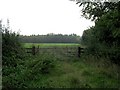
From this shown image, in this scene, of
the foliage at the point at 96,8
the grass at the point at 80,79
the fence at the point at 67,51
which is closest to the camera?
the grass at the point at 80,79

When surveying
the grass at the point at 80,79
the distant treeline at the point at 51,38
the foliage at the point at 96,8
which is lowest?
the grass at the point at 80,79

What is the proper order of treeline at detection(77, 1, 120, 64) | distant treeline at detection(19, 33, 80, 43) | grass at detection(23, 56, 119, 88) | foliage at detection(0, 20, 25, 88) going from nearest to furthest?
foliage at detection(0, 20, 25, 88) → grass at detection(23, 56, 119, 88) → treeline at detection(77, 1, 120, 64) → distant treeline at detection(19, 33, 80, 43)

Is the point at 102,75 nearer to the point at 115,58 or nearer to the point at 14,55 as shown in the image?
the point at 115,58

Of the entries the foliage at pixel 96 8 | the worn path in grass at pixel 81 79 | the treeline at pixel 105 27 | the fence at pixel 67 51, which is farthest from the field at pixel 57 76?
the fence at pixel 67 51

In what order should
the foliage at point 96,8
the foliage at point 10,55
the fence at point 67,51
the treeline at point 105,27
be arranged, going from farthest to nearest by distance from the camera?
the fence at point 67,51, the foliage at point 96,8, the treeline at point 105,27, the foliage at point 10,55

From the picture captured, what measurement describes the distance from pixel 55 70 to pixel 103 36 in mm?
3301

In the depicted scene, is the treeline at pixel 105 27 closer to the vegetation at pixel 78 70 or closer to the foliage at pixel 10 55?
the vegetation at pixel 78 70

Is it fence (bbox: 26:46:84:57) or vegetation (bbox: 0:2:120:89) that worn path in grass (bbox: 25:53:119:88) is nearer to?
vegetation (bbox: 0:2:120:89)

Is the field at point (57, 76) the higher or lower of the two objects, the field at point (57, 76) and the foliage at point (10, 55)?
the lower

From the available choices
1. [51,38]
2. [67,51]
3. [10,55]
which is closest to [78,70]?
[10,55]

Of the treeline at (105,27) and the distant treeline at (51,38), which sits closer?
the treeline at (105,27)

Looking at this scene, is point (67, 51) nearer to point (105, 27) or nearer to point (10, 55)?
point (105, 27)

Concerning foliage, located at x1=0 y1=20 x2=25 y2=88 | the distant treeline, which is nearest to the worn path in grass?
foliage, located at x1=0 y1=20 x2=25 y2=88

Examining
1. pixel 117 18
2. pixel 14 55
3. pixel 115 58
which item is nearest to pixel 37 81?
pixel 14 55
